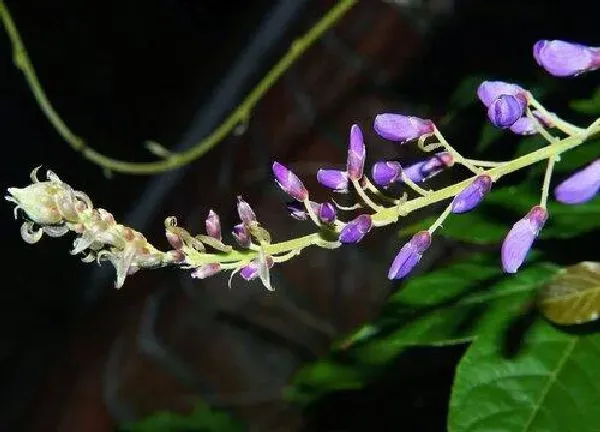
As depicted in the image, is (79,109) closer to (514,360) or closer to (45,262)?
(45,262)

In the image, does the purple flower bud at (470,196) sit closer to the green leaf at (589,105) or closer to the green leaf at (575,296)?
the green leaf at (575,296)

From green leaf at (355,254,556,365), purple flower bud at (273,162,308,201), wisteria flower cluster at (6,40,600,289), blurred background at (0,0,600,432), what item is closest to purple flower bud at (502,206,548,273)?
wisteria flower cluster at (6,40,600,289)

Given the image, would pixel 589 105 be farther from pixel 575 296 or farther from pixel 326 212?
pixel 326 212

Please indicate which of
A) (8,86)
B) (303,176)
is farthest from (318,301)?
(8,86)

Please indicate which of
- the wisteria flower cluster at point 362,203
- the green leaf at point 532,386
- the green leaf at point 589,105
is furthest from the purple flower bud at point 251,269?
the green leaf at point 589,105

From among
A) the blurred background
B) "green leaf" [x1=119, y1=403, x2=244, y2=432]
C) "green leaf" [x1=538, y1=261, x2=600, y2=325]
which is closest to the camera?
"green leaf" [x1=538, y1=261, x2=600, y2=325]

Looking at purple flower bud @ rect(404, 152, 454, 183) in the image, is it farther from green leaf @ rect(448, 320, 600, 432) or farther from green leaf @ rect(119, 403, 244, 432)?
green leaf @ rect(119, 403, 244, 432)
